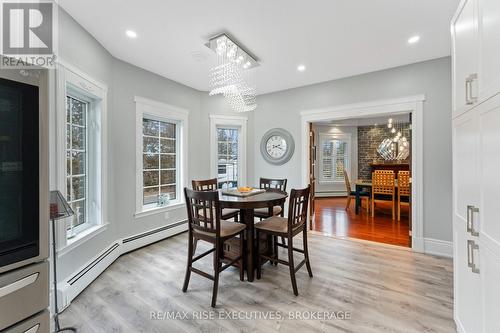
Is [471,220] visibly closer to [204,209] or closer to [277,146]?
[204,209]

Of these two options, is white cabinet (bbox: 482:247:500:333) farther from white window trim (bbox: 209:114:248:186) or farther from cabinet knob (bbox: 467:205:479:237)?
white window trim (bbox: 209:114:248:186)

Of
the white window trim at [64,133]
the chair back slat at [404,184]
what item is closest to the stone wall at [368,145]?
the chair back slat at [404,184]

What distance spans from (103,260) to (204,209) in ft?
5.30

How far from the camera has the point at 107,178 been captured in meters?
2.93

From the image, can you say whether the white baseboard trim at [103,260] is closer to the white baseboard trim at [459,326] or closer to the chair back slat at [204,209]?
the chair back slat at [204,209]

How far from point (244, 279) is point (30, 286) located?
1.90m

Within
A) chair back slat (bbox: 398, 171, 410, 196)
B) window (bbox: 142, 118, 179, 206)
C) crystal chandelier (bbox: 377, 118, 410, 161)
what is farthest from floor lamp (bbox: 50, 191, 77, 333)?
crystal chandelier (bbox: 377, 118, 410, 161)

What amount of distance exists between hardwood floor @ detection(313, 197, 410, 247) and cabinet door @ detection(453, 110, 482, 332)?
215 centimetres

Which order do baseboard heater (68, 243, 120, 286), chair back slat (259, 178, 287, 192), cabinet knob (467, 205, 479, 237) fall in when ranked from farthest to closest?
chair back slat (259, 178, 287, 192) → baseboard heater (68, 243, 120, 286) → cabinet knob (467, 205, 479, 237)

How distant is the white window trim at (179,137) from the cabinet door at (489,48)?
374 cm

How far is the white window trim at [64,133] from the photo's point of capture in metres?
2.08

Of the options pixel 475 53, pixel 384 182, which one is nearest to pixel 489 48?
pixel 475 53

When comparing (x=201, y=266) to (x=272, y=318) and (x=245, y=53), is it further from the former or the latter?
(x=245, y=53)

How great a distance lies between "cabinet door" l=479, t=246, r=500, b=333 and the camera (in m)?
1.13
